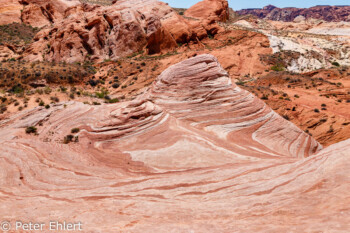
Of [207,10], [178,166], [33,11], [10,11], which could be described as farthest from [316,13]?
[178,166]

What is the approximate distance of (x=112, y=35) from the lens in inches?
1554

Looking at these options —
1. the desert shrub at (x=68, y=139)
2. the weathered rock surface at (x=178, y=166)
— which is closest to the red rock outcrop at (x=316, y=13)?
the weathered rock surface at (x=178, y=166)

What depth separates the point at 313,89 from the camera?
25062mm

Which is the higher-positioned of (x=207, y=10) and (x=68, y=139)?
(x=207, y=10)

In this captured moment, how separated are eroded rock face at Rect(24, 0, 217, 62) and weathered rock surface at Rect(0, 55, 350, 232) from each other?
92.2ft

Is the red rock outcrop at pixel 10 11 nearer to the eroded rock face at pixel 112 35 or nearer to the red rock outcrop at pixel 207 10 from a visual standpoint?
the eroded rock face at pixel 112 35

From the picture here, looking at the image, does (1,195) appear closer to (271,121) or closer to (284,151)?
(284,151)

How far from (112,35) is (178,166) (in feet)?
125

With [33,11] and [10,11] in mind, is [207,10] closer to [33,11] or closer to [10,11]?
[33,11]

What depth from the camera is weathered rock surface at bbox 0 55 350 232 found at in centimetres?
442

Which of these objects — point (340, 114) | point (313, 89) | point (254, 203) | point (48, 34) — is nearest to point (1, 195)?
point (254, 203)

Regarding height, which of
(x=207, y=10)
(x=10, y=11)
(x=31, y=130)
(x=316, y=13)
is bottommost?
(x=31, y=130)

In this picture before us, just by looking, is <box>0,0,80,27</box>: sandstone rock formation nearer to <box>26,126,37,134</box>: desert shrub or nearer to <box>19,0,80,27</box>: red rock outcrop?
<box>19,0,80,27</box>: red rock outcrop

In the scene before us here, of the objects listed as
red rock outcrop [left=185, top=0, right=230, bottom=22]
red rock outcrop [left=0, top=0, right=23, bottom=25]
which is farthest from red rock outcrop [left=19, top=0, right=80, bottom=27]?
red rock outcrop [left=185, top=0, right=230, bottom=22]
